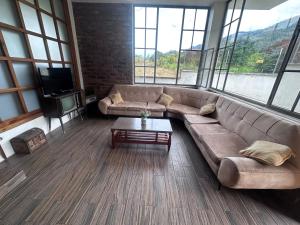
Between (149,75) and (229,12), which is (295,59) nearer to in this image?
(229,12)

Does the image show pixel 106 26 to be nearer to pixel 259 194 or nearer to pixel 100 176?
pixel 100 176

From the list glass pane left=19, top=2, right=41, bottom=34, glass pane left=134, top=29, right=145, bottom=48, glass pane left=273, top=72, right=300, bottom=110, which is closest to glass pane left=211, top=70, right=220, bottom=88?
glass pane left=273, top=72, right=300, bottom=110

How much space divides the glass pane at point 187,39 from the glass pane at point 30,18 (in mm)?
3379

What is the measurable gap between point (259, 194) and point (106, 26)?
4619mm

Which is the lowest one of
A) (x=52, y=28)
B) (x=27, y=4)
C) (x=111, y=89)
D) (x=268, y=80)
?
(x=111, y=89)

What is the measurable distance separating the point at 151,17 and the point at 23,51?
10.1 ft

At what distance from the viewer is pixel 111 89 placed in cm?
408

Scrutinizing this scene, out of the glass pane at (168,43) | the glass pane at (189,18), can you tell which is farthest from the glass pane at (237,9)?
the glass pane at (168,43)

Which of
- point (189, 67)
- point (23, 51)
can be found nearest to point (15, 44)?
point (23, 51)

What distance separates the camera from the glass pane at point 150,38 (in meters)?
3.86

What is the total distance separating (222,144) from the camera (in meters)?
1.85

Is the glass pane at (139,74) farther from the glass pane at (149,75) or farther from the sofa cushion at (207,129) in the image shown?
the sofa cushion at (207,129)

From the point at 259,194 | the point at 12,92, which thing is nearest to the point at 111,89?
the point at 12,92

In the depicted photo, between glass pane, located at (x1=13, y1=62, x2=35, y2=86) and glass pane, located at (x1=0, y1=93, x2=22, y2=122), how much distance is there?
28cm
